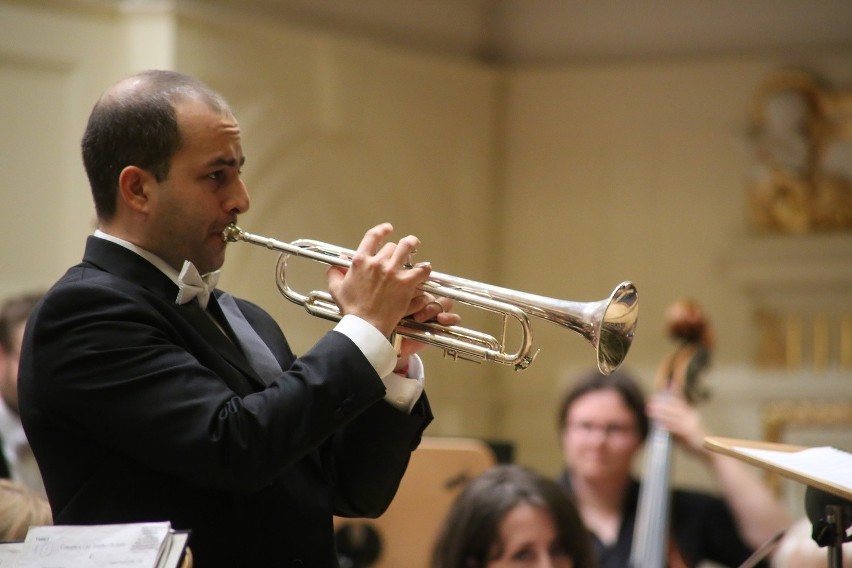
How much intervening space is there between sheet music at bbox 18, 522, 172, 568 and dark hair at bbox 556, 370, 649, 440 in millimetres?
2519

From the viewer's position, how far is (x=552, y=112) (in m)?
6.37

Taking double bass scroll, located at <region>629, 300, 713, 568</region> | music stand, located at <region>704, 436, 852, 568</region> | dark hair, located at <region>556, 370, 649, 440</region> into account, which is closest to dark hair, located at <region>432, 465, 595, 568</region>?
double bass scroll, located at <region>629, 300, 713, 568</region>

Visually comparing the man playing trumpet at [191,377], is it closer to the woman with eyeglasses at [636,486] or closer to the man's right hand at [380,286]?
the man's right hand at [380,286]

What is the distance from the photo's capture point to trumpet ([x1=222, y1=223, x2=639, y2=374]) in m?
2.15

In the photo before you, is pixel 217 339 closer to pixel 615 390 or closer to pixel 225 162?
pixel 225 162

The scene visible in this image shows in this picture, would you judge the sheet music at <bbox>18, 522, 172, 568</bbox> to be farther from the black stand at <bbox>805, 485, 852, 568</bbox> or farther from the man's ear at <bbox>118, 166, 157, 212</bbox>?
the black stand at <bbox>805, 485, 852, 568</bbox>

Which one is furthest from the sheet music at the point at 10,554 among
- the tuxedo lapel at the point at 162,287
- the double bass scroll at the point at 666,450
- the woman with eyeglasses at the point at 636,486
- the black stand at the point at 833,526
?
the woman with eyeglasses at the point at 636,486

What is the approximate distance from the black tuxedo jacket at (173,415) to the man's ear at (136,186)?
0.07 meters

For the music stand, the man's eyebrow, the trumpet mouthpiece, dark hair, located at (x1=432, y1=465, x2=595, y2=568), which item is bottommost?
dark hair, located at (x1=432, y1=465, x2=595, y2=568)

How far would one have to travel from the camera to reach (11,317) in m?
4.00

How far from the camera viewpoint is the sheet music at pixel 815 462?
2.01 meters

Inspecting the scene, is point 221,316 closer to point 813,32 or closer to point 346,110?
point 346,110

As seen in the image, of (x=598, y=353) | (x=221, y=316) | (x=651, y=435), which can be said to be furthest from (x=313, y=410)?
(x=651, y=435)

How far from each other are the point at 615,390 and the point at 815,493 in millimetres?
1797
